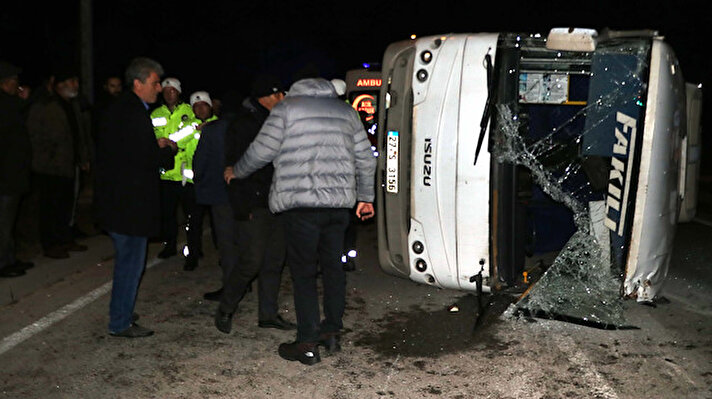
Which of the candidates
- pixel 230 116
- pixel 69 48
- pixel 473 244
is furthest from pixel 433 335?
pixel 69 48

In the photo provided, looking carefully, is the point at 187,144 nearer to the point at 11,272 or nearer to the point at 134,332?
the point at 11,272

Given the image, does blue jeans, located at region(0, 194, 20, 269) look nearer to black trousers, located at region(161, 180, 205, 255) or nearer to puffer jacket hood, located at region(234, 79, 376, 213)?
black trousers, located at region(161, 180, 205, 255)

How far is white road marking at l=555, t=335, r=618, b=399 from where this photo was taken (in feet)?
15.3

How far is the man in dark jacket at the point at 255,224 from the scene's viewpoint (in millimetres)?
5660

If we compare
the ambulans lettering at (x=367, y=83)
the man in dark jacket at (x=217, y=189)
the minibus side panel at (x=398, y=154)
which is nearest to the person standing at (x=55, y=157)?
the man in dark jacket at (x=217, y=189)

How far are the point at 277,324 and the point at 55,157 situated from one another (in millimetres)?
3954

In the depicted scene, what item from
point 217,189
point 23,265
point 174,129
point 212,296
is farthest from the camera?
point 174,129

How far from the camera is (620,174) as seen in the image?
19.0 ft

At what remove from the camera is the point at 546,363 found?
16.9ft

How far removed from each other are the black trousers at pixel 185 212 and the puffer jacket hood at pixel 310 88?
315cm

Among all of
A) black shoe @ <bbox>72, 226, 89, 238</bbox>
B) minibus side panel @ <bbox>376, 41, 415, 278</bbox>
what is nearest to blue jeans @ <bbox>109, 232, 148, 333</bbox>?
minibus side panel @ <bbox>376, 41, 415, 278</bbox>

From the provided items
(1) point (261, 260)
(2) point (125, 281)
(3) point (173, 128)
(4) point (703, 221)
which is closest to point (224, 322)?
(1) point (261, 260)

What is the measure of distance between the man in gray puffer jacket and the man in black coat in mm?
667

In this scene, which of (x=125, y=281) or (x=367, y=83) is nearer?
(x=125, y=281)
